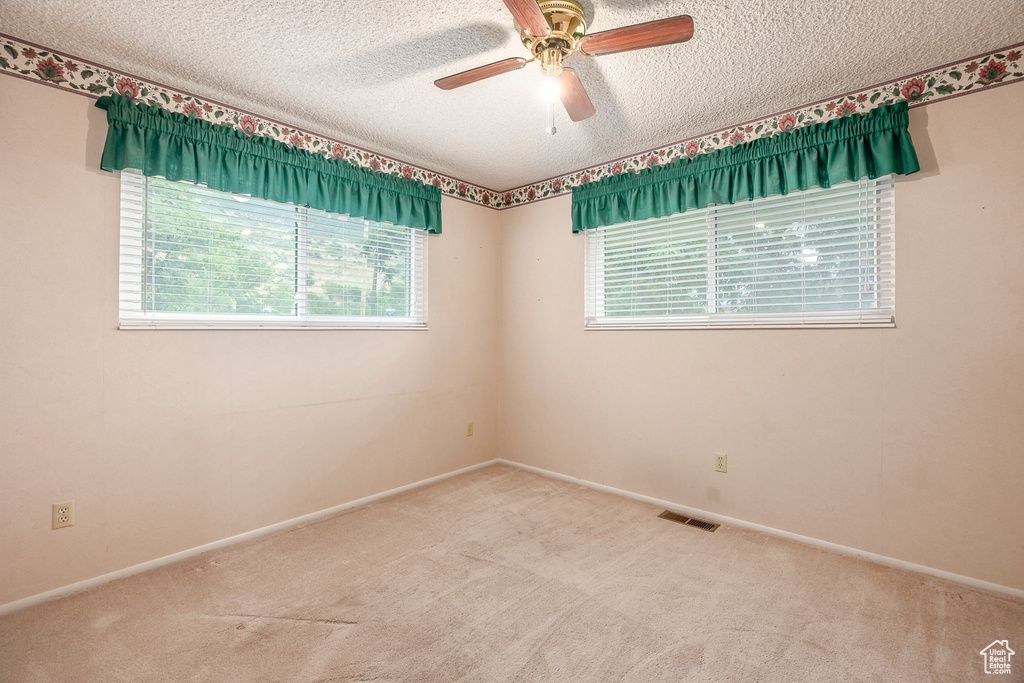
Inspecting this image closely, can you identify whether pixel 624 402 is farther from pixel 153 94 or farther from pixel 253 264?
pixel 153 94

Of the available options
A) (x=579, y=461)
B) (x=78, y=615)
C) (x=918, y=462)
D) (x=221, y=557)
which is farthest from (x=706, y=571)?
(x=78, y=615)

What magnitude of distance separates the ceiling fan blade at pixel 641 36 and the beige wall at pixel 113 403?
2330 millimetres

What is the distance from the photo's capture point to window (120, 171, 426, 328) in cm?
237

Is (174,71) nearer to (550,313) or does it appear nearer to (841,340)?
(550,313)

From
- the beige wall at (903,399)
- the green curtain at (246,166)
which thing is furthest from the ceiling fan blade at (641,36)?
the green curtain at (246,166)

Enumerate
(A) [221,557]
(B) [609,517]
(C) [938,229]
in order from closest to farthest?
(C) [938,229]
(A) [221,557]
(B) [609,517]

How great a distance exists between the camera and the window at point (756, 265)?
8.13 feet

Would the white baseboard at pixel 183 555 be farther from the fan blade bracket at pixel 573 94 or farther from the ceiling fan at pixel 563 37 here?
the fan blade bracket at pixel 573 94

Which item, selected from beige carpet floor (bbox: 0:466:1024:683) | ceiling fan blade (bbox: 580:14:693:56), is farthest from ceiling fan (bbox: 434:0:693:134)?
beige carpet floor (bbox: 0:466:1024:683)

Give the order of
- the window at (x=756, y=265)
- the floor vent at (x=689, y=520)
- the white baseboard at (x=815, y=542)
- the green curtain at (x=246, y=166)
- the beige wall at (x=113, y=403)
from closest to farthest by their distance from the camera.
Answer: the beige wall at (x=113, y=403), the white baseboard at (x=815, y=542), the green curtain at (x=246, y=166), the window at (x=756, y=265), the floor vent at (x=689, y=520)

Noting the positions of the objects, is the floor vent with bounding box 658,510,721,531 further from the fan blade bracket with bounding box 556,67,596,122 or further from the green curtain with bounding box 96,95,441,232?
the green curtain with bounding box 96,95,441,232

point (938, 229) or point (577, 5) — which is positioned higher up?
point (577, 5)

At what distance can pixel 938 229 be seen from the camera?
2.27 m

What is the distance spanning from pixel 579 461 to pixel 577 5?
9.88 ft
